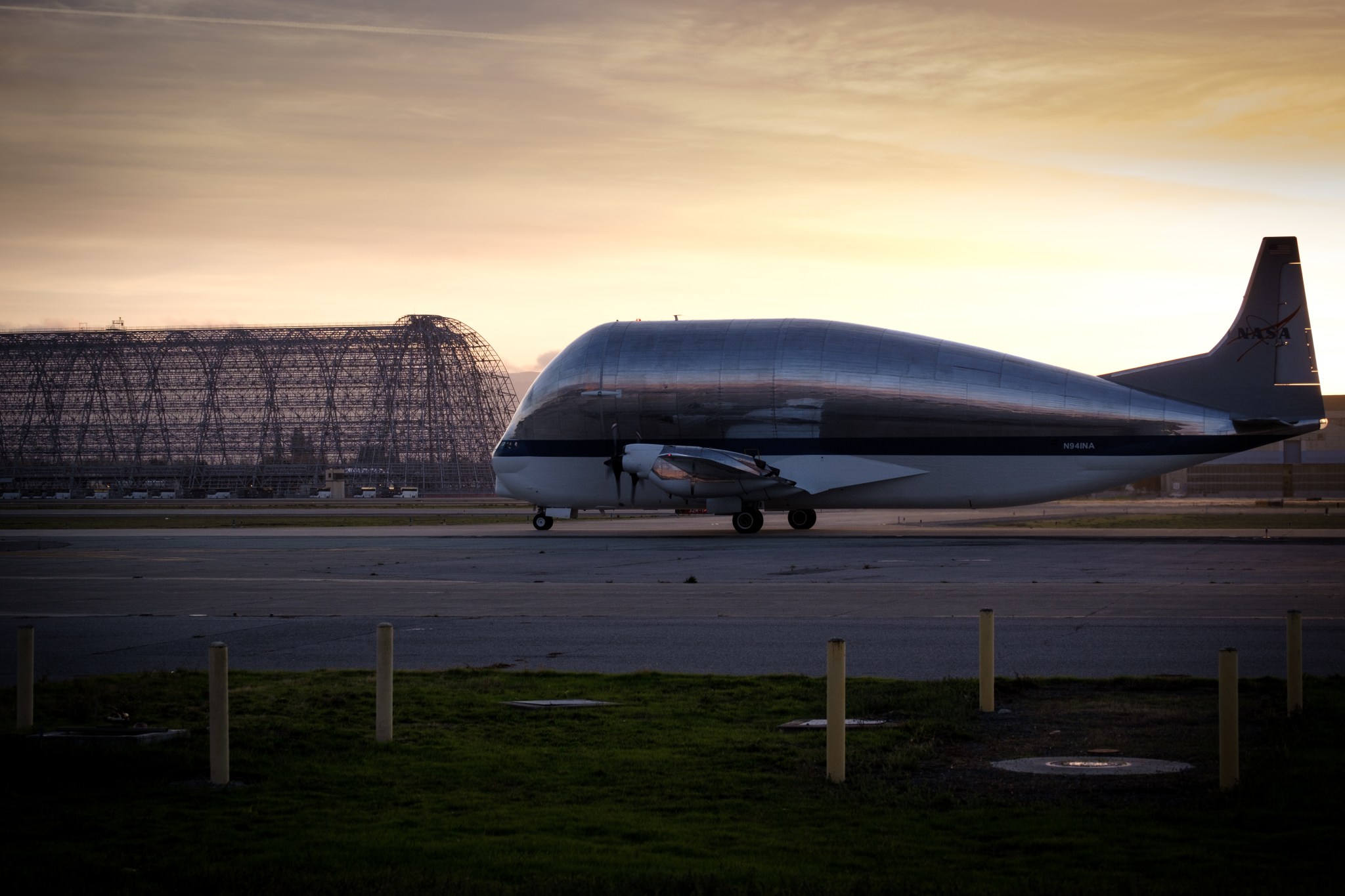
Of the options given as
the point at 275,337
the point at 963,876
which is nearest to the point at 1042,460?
the point at 963,876

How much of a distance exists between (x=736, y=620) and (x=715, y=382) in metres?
29.4

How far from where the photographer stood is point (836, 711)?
9.30 meters

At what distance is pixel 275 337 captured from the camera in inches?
5787

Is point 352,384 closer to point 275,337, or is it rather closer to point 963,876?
point 275,337

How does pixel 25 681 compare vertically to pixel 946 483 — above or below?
below

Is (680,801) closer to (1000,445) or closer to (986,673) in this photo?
(986,673)

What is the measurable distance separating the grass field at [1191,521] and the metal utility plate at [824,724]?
4012 centimetres

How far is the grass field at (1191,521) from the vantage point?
4906cm

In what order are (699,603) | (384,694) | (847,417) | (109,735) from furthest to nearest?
(847,417) → (699,603) → (384,694) → (109,735)

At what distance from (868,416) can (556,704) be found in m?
35.8

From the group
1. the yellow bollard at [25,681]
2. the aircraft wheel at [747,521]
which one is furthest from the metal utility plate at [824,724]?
the aircraft wheel at [747,521]

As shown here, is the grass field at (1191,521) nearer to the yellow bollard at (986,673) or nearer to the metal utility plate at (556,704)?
the yellow bollard at (986,673)

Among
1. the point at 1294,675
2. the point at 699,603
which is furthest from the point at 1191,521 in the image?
the point at 1294,675

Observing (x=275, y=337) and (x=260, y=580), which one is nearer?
(x=260, y=580)
